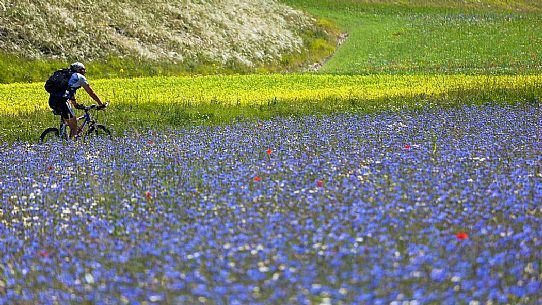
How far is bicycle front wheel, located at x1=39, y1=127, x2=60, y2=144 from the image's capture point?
14594mm

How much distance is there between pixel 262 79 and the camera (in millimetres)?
30891

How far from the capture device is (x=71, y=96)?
46.8 feet

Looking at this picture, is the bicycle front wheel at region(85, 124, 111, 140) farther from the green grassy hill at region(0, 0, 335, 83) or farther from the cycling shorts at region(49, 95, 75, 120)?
the green grassy hill at region(0, 0, 335, 83)

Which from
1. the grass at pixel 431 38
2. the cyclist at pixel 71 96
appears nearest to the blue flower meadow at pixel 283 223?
the cyclist at pixel 71 96

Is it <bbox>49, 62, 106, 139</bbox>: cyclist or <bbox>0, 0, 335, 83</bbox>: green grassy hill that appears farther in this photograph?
<bbox>0, 0, 335, 83</bbox>: green grassy hill

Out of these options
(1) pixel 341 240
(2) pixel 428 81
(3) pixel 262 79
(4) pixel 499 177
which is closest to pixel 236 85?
(3) pixel 262 79

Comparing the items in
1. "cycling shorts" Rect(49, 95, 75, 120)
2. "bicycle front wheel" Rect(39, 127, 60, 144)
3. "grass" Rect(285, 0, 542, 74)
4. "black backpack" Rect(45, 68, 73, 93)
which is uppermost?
"black backpack" Rect(45, 68, 73, 93)

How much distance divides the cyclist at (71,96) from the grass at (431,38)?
23.1 meters

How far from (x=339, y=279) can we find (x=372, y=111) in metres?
12.9

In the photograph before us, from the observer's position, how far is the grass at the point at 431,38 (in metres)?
41.9

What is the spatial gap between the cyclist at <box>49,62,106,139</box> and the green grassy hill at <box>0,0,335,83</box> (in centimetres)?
2156

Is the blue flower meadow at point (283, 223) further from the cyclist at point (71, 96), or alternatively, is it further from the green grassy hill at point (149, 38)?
the green grassy hill at point (149, 38)

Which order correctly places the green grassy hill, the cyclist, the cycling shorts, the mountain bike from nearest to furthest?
1. the cyclist
2. the cycling shorts
3. the mountain bike
4. the green grassy hill

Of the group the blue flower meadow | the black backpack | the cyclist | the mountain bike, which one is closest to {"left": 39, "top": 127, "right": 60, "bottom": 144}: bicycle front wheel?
the mountain bike
